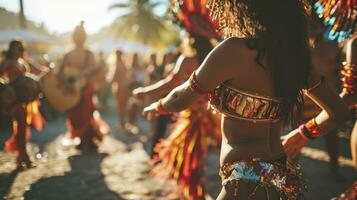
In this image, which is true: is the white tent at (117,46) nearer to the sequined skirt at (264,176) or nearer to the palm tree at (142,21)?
the palm tree at (142,21)

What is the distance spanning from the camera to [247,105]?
1883 mm

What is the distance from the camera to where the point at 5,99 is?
527 cm

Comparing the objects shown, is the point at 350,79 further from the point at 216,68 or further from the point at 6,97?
the point at 6,97

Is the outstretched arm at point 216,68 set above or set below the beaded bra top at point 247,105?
above

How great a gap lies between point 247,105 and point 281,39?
358 millimetres

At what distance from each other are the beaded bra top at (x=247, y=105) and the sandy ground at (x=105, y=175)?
8.85 ft

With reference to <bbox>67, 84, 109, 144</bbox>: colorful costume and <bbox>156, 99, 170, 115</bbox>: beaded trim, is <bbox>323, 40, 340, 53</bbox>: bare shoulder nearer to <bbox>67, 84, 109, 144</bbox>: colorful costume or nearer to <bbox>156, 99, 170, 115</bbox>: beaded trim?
<bbox>156, 99, 170, 115</bbox>: beaded trim

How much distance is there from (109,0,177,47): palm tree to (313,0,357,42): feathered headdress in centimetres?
3643

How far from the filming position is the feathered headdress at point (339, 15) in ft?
8.93

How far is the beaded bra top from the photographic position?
6.15ft

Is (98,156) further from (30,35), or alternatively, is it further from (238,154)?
(30,35)

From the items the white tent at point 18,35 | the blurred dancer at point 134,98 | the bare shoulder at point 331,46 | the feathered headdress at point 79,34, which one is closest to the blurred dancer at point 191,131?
the bare shoulder at point 331,46

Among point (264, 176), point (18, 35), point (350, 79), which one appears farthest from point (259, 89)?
point (18, 35)

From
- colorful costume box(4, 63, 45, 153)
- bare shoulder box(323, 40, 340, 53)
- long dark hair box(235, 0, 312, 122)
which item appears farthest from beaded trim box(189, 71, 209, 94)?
colorful costume box(4, 63, 45, 153)
